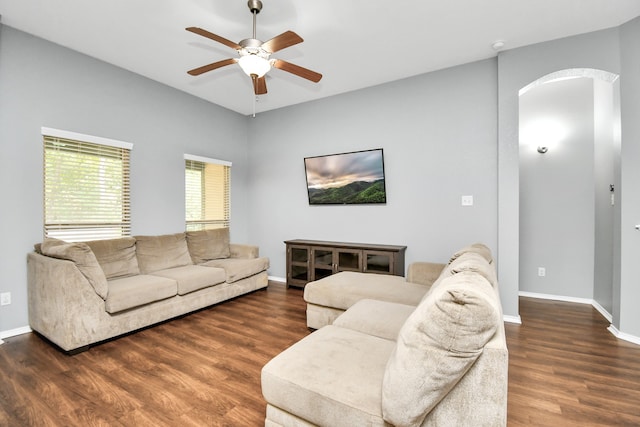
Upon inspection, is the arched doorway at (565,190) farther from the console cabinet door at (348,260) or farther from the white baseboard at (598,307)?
the console cabinet door at (348,260)

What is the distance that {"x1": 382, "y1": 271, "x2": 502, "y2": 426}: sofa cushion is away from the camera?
989mm

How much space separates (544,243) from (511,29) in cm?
271

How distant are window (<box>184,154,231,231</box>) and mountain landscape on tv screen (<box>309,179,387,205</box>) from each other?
5.03 ft

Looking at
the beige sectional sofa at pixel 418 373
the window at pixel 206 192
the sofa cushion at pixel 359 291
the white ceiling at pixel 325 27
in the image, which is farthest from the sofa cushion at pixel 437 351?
A: the window at pixel 206 192

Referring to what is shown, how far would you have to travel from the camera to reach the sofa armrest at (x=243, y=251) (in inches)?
175

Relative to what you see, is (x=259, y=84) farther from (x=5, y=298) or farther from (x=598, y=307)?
(x=598, y=307)

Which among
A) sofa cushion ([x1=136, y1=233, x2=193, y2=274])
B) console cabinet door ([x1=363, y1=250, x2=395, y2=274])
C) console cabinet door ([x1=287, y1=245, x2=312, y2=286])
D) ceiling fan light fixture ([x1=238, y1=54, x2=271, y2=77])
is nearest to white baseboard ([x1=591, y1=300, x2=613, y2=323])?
console cabinet door ([x1=363, y1=250, x2=395, y2=274])

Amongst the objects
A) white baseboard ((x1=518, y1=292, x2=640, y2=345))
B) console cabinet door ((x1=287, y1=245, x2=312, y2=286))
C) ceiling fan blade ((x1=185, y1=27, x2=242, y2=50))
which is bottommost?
white baseboard ((x1=518, y1=292, x2=640, y2=345))

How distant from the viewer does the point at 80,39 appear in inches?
117

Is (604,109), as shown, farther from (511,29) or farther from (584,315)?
(584,315)

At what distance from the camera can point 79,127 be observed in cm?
324

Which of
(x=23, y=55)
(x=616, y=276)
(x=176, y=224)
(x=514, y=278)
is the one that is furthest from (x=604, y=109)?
(x=23, y=55)

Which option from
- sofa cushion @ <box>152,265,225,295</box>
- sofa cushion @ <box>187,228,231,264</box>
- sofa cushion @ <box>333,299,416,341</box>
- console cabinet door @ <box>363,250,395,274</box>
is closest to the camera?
sofa cushion @ <box>333,299,416,341</box>

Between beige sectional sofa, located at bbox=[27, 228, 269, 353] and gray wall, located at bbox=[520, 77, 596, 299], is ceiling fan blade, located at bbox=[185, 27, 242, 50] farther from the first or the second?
gray wall, located at bbox=[520, 77, 596, 299]
